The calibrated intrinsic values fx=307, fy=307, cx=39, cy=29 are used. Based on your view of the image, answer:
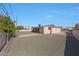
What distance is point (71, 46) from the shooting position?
4617 millimetres

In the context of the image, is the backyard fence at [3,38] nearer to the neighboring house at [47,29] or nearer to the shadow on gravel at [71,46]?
the neighboring house at [47,29]

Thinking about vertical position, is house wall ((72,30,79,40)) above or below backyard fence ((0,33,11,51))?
above

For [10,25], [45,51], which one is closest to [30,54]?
[45,51]

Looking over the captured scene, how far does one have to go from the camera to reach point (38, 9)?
4238 millimetres

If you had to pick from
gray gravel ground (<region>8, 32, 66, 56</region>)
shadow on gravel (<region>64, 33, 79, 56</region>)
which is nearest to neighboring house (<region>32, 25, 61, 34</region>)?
gray gravel ground (<region>8, 32, 66, 56</region>)

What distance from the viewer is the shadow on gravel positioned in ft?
14.3

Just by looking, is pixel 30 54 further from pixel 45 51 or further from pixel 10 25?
pixel 10 25

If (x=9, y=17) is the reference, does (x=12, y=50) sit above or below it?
below

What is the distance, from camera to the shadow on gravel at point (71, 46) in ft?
14.3

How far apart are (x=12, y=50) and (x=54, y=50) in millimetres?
608

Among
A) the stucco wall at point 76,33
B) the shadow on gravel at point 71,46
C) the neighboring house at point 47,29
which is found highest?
the neighboring house at point 47,29

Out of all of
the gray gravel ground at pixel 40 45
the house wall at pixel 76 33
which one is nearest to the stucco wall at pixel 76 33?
the house wall at pixel 76 33

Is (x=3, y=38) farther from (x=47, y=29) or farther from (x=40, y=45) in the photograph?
(x=47, y=29)

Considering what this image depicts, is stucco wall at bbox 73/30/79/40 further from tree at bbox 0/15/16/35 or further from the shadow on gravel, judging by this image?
tree at bbox 0/15/16/35
